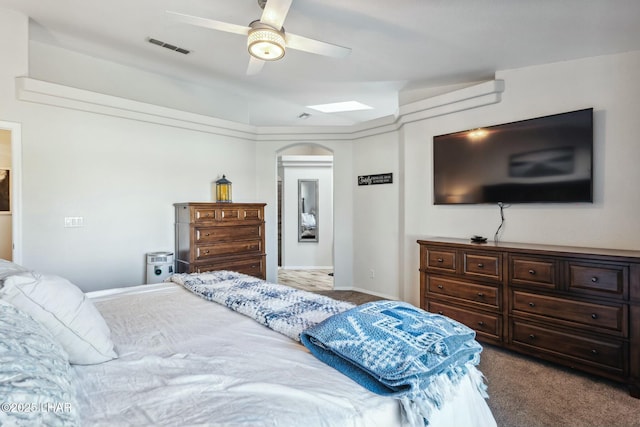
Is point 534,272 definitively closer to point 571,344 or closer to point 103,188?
point 571,344

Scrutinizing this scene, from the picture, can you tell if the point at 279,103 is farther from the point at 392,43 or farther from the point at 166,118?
the point at 392,43

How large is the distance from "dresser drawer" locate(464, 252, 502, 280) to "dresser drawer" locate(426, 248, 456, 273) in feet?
0.44

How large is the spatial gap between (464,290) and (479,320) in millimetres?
301

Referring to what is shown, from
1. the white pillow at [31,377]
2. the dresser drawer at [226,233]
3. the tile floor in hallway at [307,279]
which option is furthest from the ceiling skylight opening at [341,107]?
the white pillow at [31,377]

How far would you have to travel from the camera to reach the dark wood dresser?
2.39m

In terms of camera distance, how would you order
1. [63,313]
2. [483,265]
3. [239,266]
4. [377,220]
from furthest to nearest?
[377,220] < [239,266] < [483,265] < [63,313]

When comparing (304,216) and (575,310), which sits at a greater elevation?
(304,216)

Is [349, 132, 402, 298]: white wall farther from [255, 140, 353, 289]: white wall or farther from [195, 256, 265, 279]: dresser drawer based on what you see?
[195, 256, 265, 279]: dresser drawer

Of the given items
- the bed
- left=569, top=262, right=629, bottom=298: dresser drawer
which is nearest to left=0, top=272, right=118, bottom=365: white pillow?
the bed

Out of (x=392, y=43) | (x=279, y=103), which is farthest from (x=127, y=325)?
(x=279, y=103)

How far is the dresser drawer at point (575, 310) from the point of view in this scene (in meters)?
2.42

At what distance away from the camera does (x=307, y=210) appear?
26.2 ft

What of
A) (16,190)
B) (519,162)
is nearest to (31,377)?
(16,190)

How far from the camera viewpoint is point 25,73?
11.0 feet
